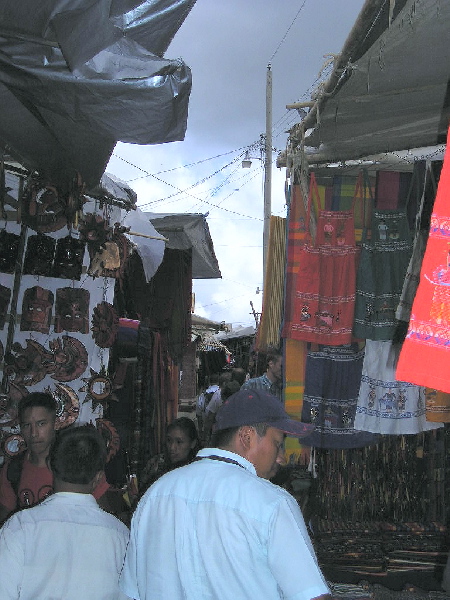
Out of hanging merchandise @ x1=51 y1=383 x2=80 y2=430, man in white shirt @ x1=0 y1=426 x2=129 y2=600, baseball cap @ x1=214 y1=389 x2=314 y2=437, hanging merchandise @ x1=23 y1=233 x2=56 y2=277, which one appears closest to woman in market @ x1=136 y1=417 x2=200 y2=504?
hanging merchandise @ x1=51 y1=383 x2=80 y2=430

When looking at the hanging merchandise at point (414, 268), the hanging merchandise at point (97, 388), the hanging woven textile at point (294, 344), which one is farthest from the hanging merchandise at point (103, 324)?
the hanging merchandise at point (414, 268)

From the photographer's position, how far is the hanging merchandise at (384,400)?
455 centimetres

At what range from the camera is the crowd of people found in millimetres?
1695

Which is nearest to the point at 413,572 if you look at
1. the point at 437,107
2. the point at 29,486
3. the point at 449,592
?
the point at 449,592

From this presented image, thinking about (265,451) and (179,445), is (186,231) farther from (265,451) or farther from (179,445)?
(265,451)

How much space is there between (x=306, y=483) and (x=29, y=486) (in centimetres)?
200

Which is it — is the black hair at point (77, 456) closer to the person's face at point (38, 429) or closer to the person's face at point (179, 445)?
the person's face at point (38, 429)

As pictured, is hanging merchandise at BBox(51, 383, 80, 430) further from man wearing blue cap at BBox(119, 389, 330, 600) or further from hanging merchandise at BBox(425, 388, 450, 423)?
hanging merchandise at BBox(425, 388, 450, 423)

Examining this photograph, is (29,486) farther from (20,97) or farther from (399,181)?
(399,181)

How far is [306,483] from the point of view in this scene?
172 inches

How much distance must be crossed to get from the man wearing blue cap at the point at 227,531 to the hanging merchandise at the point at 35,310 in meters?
2.29

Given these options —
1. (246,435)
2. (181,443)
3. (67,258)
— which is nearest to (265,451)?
(246,435)

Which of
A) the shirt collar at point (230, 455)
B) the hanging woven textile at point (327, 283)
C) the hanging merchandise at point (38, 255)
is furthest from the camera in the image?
the hanging woven textile at point (327, 283)

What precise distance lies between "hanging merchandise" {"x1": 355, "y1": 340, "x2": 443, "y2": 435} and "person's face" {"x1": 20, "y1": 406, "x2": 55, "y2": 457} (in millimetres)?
2271
